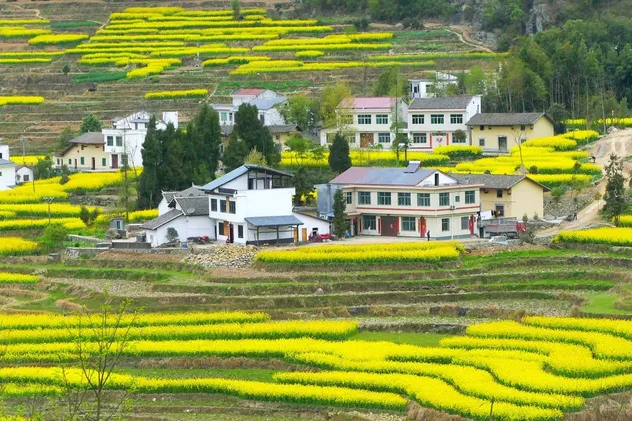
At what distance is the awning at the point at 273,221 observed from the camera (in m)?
56.8

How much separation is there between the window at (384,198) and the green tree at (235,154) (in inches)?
421

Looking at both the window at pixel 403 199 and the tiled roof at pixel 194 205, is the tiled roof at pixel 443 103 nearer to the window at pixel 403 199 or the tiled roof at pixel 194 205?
the window at pixel 403 199

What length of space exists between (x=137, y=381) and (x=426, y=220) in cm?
2048

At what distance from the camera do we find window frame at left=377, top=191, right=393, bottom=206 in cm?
5841

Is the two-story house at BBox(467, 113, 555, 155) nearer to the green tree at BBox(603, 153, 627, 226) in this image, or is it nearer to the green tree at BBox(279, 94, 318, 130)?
the green tree at BBox(279, 94, 318, 130)

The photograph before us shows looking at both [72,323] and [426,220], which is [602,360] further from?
[426,220]

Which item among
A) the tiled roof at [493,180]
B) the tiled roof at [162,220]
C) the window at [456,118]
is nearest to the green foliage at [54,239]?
the tiled roof at [162,220]

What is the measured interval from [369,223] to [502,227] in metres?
4.99

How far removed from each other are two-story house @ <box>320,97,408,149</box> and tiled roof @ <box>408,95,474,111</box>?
1219 millimetres

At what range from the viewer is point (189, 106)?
89.9m

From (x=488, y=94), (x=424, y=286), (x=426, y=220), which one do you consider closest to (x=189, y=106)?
(x=488, y=94)

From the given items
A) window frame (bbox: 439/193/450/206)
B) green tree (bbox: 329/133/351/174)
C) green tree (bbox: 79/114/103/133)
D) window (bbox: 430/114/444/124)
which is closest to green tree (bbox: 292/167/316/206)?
green tree (bbox: 329/133/351/174)

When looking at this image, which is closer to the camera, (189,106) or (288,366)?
(288,366)

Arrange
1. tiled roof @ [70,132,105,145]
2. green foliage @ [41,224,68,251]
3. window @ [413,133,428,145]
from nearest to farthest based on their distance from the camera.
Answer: green foliage @ [41,224,68,251] → window @ [413,133,428,145] → tiled roof @ [70,132,105,145]
